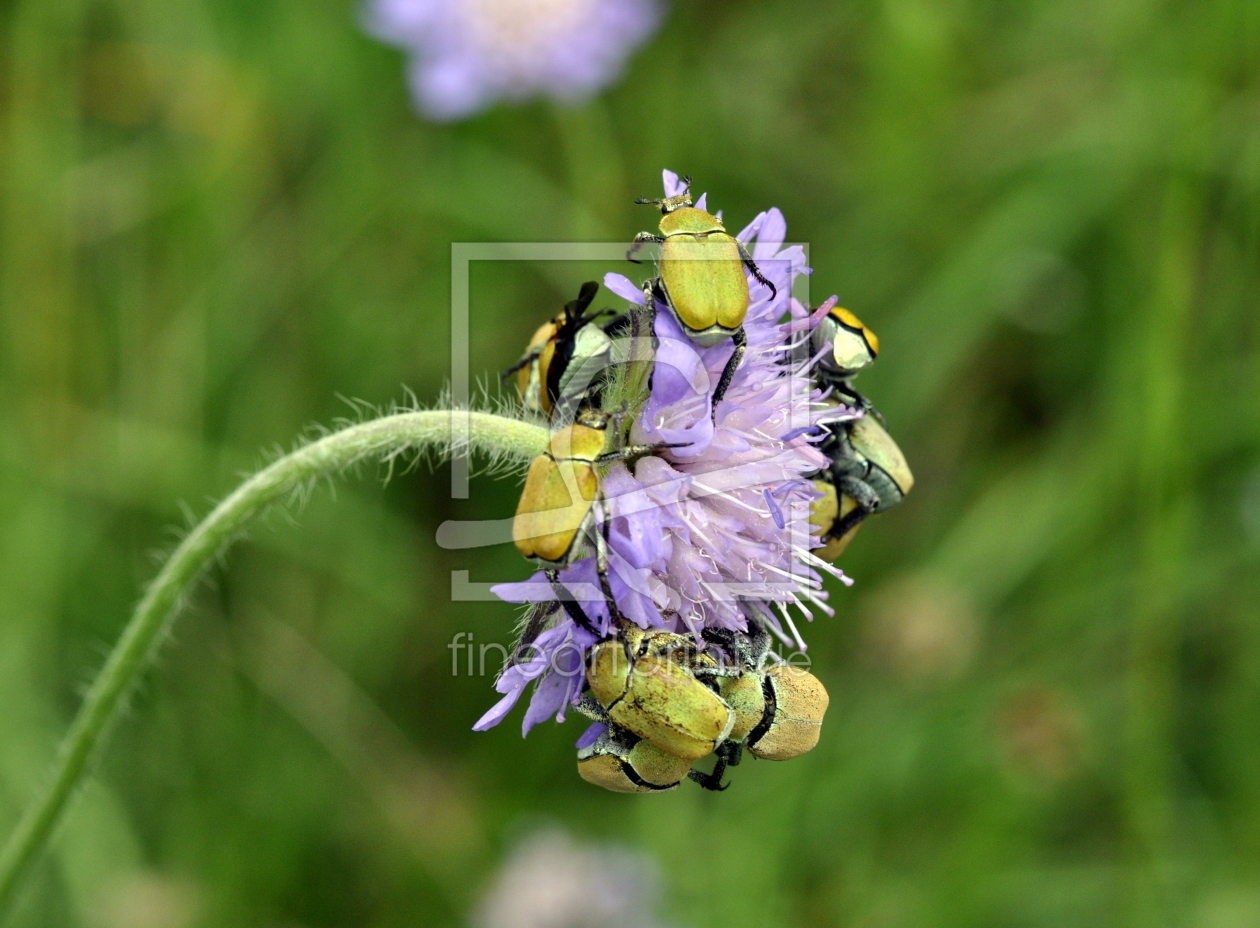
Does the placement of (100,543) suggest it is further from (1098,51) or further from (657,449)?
(1098,51)

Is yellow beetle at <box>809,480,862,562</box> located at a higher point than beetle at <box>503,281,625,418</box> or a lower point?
lower

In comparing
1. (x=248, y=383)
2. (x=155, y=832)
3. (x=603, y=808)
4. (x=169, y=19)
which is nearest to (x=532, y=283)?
(x=248, y=383)

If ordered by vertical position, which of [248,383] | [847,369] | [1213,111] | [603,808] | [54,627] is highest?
[1213,111]

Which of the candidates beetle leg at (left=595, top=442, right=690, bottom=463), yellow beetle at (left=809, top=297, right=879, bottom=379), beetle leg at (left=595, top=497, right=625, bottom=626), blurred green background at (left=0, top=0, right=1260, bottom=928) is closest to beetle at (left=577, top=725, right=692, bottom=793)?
beetle leg at (left=595, top=497, right=625, bottom=626)

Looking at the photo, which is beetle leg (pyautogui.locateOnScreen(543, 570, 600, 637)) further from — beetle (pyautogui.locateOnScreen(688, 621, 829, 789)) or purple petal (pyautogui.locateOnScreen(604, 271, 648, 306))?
purple petal (pyautogui.locateOnScreen(604, 271, 648, 306))

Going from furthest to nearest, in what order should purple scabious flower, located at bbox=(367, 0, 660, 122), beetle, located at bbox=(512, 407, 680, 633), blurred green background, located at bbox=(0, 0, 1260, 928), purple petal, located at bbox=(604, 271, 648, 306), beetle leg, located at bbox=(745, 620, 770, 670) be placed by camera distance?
purple scabious flower, located at bbox=(367, 0, 660, 122), blurred green background, located at bbox=(0, 0, 1260, 928), beetle leg, located at bbox=(745, 620, 770, 670), purple petal, located at bbox=(604, 271, 648, 306), beetle, located at bbox=(512, 407, 680, 633)

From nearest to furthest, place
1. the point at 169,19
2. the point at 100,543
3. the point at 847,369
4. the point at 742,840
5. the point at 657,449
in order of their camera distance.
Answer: the point at 657,449 → the point at 847,369 → the point at 742,840 → the point at 100,543 → the point at 169,19

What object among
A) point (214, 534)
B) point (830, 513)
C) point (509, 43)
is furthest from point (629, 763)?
point (509, 43)
